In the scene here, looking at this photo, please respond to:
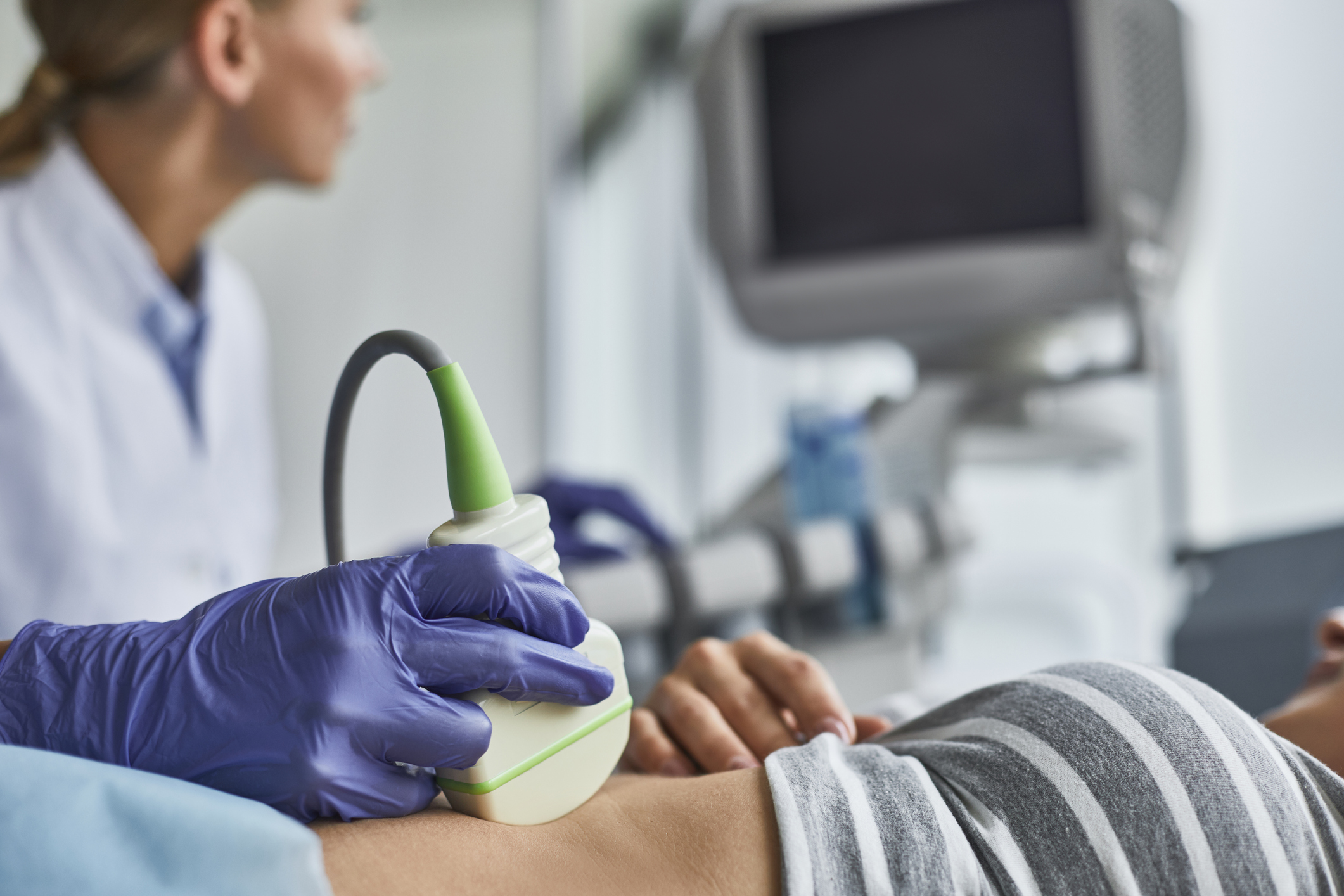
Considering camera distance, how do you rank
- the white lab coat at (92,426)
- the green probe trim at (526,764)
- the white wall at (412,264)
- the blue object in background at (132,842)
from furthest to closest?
the white wall at (412,264) → the white lab coat at (92,426) → the green probe trim at (526,764) → the blue object in background at (132,842)

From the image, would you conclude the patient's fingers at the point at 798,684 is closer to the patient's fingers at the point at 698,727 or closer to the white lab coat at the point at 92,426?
the patient's fingers at the point at 698,727

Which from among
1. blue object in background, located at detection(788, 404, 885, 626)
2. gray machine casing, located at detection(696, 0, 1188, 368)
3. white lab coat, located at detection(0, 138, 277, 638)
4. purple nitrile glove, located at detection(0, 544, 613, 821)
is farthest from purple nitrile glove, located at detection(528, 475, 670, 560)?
purple nitrile glove, located at detection(0, 544, 613, 821)

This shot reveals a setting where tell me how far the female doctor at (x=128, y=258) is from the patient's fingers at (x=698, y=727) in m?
0.80

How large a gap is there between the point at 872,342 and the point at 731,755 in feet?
2.91

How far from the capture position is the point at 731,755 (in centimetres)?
59

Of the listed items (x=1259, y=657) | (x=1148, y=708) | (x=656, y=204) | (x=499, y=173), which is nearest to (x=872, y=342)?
(x=1259, y=657)

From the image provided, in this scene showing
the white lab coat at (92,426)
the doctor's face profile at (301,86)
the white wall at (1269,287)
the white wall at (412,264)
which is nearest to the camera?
the white lab coat at (92,426)

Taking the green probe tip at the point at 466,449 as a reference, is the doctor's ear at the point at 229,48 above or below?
above

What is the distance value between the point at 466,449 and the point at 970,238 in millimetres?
958

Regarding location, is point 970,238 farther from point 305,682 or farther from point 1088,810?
point 305,682

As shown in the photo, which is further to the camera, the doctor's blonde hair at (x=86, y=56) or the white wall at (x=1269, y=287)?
the white wall at (x=1269, y=287)

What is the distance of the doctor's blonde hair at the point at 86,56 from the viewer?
1192 mm

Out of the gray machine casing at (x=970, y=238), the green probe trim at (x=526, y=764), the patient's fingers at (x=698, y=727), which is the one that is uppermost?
the gray machine casing at (x=970, y=238)

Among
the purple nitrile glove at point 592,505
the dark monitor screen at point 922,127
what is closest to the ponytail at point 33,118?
the purple nitrile glove at point 592,505
